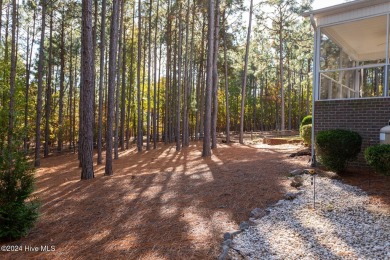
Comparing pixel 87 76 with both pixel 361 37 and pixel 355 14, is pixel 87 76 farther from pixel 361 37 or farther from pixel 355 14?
pixel 361 37

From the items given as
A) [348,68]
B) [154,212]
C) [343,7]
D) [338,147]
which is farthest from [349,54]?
[154,212]

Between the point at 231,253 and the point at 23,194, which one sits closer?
the point at 231,253

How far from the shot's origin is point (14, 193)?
466 centimetres

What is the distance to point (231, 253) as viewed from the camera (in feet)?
12.3

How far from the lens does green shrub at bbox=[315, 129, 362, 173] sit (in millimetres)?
7117

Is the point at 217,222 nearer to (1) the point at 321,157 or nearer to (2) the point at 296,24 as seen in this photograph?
(1) the point at 321,157

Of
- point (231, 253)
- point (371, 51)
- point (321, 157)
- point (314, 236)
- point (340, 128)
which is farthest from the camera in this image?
point (371, 51)

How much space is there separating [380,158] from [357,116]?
2.20 m

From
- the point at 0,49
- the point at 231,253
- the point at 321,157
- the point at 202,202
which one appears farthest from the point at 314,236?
the point at 0,49

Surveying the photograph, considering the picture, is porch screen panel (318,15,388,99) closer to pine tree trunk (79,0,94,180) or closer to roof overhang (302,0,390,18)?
roof overhang (302,0,390,18)

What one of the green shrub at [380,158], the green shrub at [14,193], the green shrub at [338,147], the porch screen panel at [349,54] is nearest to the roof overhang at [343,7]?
the porch screen panel at [349,54]

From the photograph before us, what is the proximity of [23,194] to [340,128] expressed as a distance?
7548 mm

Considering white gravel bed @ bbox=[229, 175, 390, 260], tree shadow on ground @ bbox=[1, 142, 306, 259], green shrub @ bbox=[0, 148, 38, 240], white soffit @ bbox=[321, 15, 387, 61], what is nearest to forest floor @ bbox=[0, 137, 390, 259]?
tree shadow on ground @ bbox=[1, 142, 306, 259]

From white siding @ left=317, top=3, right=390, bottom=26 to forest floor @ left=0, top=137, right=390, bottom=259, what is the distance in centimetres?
413
